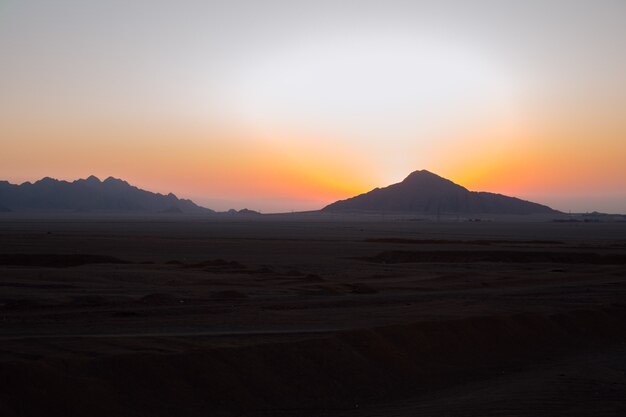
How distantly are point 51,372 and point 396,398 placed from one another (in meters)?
6.49

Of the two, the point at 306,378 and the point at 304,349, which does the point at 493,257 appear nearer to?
the point at 304,349

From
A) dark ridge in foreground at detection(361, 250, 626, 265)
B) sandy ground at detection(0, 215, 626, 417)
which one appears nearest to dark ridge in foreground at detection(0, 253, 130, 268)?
sandy ground at detection(0, 215, 626, 417)

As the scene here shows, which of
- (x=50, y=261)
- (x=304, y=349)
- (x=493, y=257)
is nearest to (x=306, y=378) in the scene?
(x=304, y=349)

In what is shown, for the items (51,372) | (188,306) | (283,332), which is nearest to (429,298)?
(188,306)

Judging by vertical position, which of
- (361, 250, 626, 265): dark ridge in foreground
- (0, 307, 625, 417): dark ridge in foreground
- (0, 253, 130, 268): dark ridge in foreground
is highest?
(361, 250, 626, 265): dark ridge in foreground

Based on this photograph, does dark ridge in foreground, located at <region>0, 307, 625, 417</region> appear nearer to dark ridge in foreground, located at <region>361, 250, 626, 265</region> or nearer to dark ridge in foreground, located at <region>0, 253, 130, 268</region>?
dark ridge in foreground, located at <region>0, 253, 130, 268</region>

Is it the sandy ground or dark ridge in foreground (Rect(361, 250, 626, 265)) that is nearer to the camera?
the sandy ground

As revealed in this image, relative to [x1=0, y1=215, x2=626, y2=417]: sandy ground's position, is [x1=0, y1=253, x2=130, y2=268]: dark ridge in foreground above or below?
above

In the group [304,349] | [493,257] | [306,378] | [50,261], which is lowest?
[306,378]

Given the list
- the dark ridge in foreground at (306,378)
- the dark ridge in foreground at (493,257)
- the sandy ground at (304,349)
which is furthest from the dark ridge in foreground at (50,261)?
the dark ridge in foreground at (306,378)

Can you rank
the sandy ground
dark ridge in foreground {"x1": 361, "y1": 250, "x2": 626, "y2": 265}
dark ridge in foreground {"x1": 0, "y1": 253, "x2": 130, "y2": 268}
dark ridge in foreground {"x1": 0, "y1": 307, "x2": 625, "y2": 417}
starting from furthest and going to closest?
dark ridge in foreground {"x1": 361, "y1": 250, "x2": 626, "y2": 265} < dark ridge in foreground {"x1": 0, "y1": 253, "x2": 130, "y2": 268} < the sandy ground < dark ridge in foreground {"x1": 0, "y1": 307, "x2": 625, "y2": 417}

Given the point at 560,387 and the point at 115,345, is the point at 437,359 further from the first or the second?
the point at 115,345

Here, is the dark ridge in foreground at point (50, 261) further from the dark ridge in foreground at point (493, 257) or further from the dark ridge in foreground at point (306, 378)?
the dark ridge in foreground at point (306, 378)

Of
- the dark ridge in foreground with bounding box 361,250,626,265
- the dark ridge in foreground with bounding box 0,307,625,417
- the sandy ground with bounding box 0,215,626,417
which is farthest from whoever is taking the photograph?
the dark ridge in foreground with bounding box 361,250,626,265
